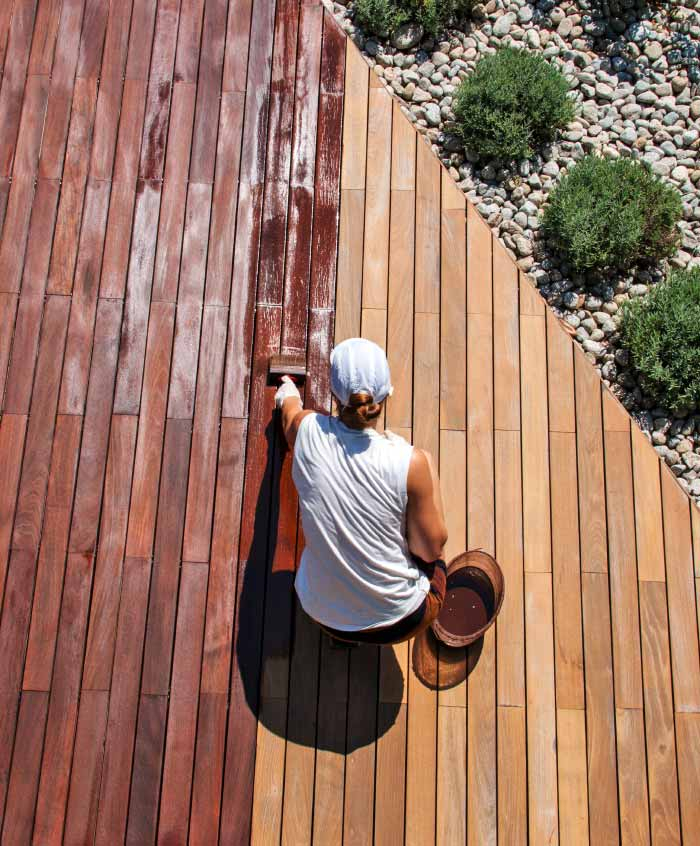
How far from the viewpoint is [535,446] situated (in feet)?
10.2

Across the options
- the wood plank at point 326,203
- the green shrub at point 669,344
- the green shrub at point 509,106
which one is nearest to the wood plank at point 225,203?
the wood plank at point 326,203

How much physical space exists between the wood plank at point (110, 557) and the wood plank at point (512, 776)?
57.6 inches

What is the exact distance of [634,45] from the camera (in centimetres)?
369

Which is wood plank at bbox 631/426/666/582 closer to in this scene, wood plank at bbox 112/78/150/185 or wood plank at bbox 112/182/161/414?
wood plank at bbox 112/182/161/414

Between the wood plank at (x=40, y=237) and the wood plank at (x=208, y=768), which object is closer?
the wood plank at (x=208, y=768)

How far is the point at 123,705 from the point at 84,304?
5.18ft

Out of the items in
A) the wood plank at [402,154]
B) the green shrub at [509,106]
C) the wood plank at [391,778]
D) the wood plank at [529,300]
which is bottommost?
the wood plank at [391,778]

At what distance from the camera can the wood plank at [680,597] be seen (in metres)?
2.91

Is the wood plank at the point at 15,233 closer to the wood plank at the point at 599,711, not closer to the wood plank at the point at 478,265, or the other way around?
the wood plank at the point at 478,265

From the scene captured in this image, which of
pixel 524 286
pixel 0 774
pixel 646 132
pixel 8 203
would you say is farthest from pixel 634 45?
pixel 0 774

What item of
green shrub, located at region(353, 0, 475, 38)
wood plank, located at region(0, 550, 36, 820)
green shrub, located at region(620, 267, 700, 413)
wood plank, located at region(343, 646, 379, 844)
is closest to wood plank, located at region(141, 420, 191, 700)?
wood plank, located at region(0, 550, 36, 820)

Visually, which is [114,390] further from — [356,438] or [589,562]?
[589,562]

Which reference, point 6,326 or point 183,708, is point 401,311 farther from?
point 183,708

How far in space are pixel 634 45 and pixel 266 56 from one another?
5.72 ft
